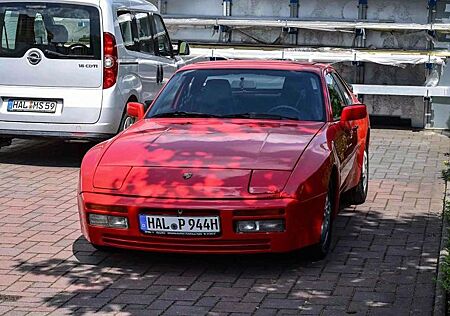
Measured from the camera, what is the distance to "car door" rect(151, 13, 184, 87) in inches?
523

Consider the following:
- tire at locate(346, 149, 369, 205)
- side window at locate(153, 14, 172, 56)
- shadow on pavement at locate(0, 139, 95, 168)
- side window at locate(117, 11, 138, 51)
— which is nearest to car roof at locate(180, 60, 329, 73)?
tire at locate(346, 149, 369, 205)

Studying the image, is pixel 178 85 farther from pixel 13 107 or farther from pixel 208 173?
pixel 13 107

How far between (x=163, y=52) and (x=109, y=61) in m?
2.15

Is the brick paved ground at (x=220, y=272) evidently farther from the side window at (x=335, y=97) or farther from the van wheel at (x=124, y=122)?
the van wheel at (x=124, y=122)

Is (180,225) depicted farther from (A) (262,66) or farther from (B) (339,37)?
(B) (339,37)

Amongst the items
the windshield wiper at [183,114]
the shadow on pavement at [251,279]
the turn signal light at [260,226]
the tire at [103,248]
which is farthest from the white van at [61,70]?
the turn signal light at [260,226]

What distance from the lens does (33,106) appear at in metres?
11.4

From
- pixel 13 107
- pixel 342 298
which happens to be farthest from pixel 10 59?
pixel 342 298

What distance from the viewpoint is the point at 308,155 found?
7.40 metres

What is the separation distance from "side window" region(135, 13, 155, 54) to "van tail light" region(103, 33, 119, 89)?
107 cm

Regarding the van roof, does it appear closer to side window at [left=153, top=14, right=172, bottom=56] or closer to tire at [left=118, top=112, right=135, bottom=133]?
side window at [left=153, top=14, right=172, bottom=56]

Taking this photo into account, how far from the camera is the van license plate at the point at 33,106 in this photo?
1140 cm

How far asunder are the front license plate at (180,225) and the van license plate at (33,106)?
4730 mm

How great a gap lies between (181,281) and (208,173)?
0.79 metres
